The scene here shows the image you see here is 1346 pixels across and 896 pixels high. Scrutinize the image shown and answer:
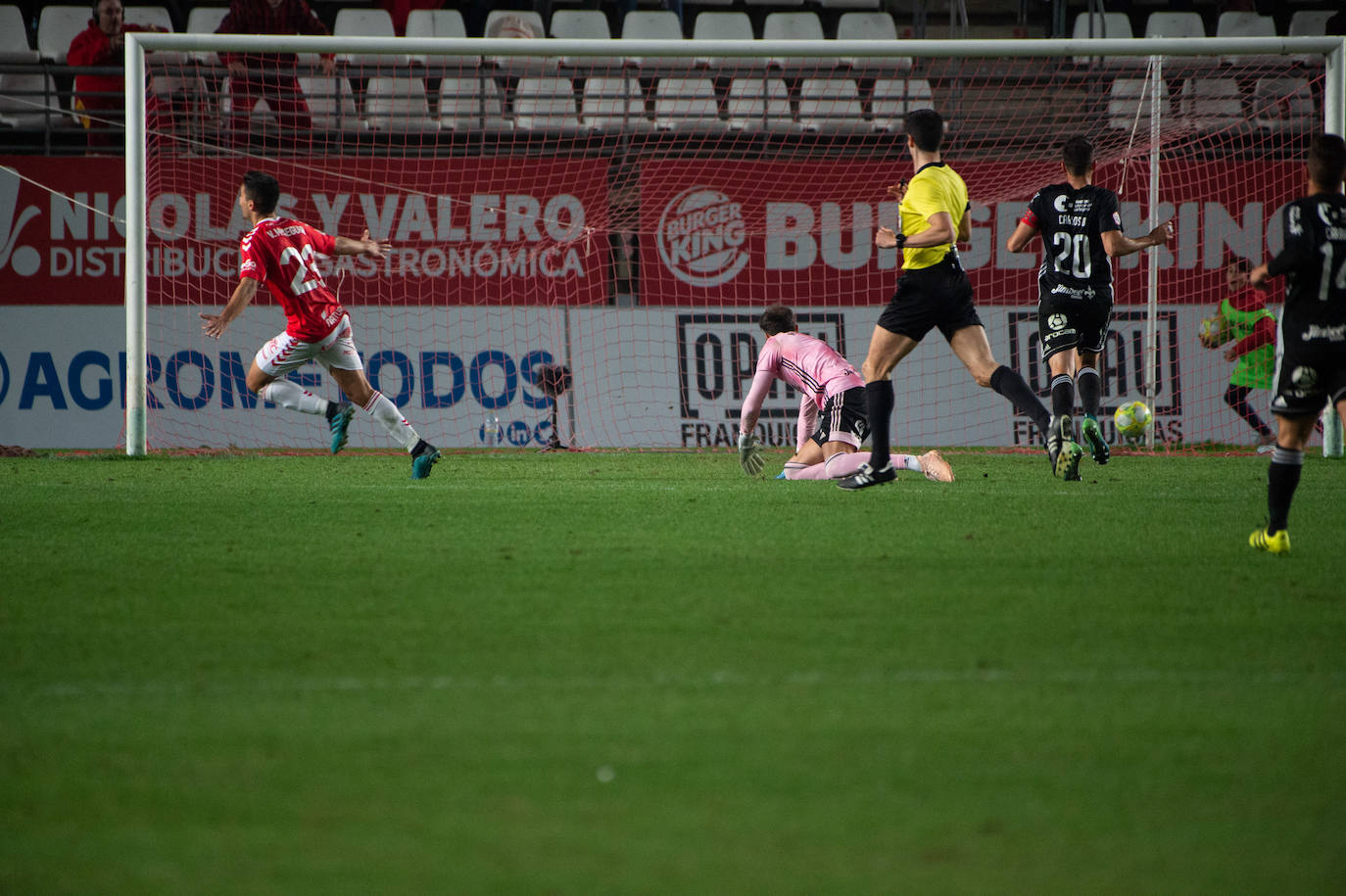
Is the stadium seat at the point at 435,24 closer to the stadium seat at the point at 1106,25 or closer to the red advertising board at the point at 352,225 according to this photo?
the red advertising board at the point at 352,225

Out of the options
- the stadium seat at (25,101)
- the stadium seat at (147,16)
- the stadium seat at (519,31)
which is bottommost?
the stadium seat at (25,101)

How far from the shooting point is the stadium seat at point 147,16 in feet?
48.7

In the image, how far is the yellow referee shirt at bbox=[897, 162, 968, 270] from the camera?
22.9 feet

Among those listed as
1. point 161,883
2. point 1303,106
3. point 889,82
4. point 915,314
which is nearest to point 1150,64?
point 889,82

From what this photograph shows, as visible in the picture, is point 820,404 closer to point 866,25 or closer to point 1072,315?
point 1072,315

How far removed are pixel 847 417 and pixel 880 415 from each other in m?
1.05

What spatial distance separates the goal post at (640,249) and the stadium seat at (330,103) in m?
0.08

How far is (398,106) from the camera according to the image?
13.7 m

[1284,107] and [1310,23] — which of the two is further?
[1310,23]

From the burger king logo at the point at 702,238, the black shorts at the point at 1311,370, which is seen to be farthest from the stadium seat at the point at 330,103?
the black shorts at the point at 1311,370

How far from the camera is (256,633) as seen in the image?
3.57m

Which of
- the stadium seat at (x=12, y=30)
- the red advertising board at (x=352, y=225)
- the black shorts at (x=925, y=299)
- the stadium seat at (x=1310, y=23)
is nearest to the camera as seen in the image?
the black shorts at (x=925, y=299)

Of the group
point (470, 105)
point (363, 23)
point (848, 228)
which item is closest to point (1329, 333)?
point (848, 228)

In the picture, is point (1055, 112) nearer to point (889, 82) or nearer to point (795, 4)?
point (889, 82)
